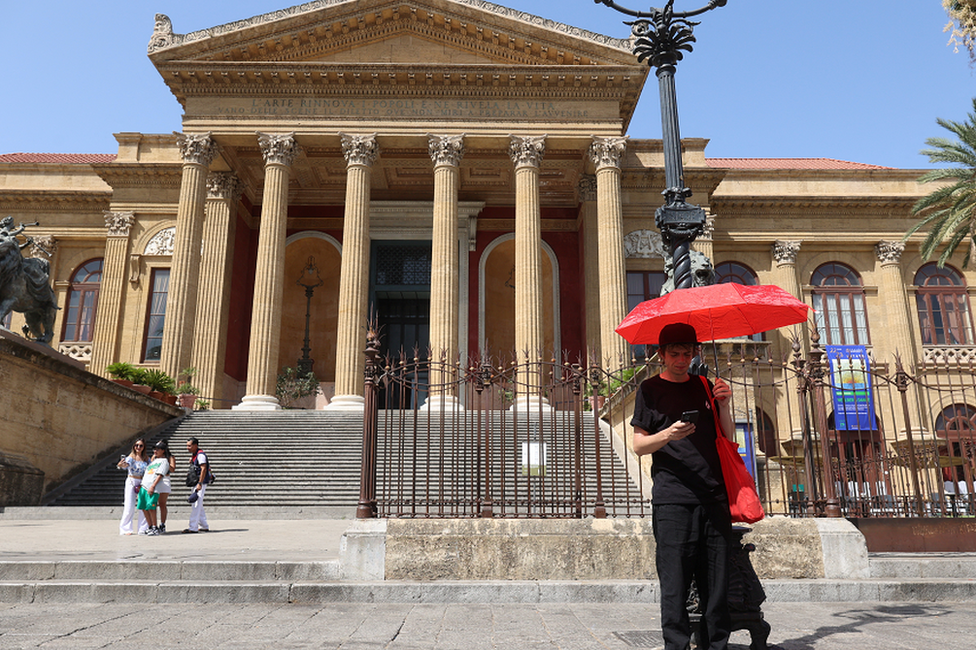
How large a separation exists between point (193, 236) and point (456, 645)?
19.6 m

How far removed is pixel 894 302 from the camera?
2656 cm

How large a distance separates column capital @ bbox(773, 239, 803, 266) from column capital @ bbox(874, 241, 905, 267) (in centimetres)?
319

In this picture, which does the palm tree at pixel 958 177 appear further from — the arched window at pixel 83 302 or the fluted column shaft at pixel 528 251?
the arched window at pixel 83 302

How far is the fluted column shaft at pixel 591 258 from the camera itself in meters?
23.0

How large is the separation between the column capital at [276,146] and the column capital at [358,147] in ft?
5.24

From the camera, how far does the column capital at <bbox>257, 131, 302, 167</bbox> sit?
70.9ft

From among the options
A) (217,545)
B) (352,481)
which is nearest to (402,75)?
(352,481)

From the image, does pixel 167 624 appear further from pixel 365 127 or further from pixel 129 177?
pixel 129 177

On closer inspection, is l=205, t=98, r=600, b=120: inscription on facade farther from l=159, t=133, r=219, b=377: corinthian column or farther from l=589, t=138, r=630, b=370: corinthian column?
l=159, t=133, r=219, b=377: corinthian column

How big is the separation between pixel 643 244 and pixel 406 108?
373 inches

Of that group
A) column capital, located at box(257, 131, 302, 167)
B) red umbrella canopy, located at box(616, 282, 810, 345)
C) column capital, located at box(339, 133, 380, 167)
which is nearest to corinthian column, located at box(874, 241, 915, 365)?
column capital, located at box(339, 133, 380, 167)

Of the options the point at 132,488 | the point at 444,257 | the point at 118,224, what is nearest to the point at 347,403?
the point at 444,257

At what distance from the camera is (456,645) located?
4.19 meters

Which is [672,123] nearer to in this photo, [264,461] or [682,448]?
[682,448]
